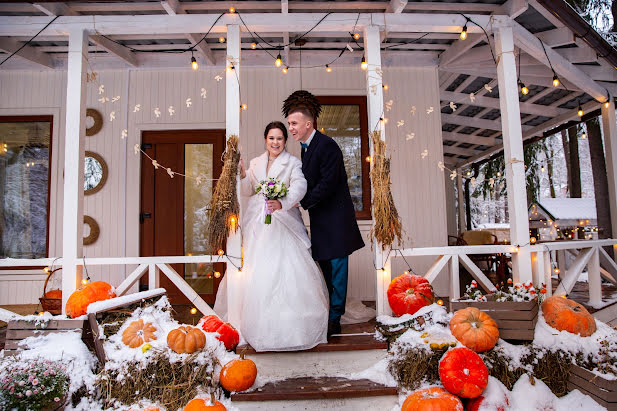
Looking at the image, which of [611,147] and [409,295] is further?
[611,147]

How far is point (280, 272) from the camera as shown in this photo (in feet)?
10.8

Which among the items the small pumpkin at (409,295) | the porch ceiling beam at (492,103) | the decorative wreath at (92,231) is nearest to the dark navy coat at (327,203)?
the small pumpkin at (409,295)

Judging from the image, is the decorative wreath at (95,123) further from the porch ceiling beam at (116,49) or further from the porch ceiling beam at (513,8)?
the porch ceiling beam at (513,8)

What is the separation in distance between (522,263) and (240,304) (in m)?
2.87

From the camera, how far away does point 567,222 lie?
1209 centimetres

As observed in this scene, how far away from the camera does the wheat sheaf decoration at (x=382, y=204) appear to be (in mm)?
3711

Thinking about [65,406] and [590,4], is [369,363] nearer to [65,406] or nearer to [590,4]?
[65,406]

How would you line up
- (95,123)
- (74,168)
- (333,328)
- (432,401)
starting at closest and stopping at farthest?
1. (432,401)
2. (333,328)
3. (74,168)
4. (95,123)

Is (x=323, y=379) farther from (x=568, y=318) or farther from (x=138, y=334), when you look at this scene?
(x=568, y=318)

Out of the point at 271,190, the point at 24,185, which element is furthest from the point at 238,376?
the point at 24,185

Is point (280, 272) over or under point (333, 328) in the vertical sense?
over

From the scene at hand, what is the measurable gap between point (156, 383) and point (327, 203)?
1.96m

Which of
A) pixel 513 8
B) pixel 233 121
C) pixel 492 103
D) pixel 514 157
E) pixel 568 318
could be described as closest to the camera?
pixel 568 318

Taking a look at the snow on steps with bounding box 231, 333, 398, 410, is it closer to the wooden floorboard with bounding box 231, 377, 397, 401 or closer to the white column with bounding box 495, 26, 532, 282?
the wooden floorboard with bounding box 231, 377, 397, 401
